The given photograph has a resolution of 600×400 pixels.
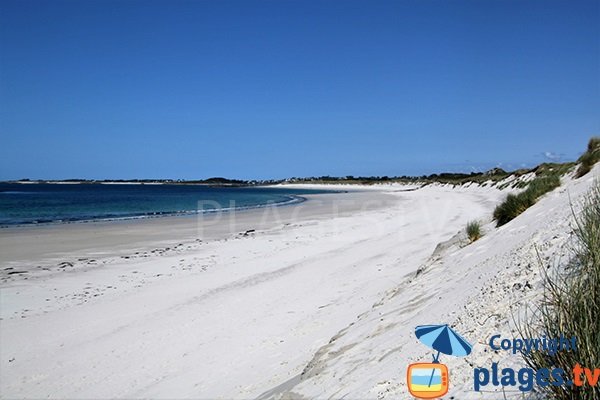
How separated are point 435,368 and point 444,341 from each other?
0.24m

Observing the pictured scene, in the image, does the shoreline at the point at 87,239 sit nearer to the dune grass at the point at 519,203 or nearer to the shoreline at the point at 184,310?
the shoreline at the point at 184,310

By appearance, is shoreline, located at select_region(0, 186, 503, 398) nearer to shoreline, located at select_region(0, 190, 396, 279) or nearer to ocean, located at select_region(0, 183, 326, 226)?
shoreline, located at select_region(0, 190, 396, 279)

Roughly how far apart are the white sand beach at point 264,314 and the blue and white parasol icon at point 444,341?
0.10 meters

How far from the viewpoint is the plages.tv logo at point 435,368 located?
237 centimetres

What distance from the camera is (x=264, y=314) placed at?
6.60 m

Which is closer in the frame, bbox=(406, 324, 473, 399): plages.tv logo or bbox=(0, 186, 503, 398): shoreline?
bbox=(406, 324, 473, 399): plages.tv logo

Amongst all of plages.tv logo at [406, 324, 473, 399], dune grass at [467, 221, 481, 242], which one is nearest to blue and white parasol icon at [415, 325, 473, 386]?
plages.tv logo at [406, 324, 473, 399]

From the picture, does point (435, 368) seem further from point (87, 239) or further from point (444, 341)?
point (87, 239)

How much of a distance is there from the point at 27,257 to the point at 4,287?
4.21 metres

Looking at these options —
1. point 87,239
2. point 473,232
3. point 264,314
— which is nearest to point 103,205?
point 87,239

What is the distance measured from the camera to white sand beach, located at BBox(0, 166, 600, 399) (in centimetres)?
343

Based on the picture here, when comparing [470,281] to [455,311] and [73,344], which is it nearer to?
[455,311]

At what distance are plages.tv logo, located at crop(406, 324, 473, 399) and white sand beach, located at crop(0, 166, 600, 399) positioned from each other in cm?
9

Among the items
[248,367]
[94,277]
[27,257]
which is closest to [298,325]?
[248,367]
